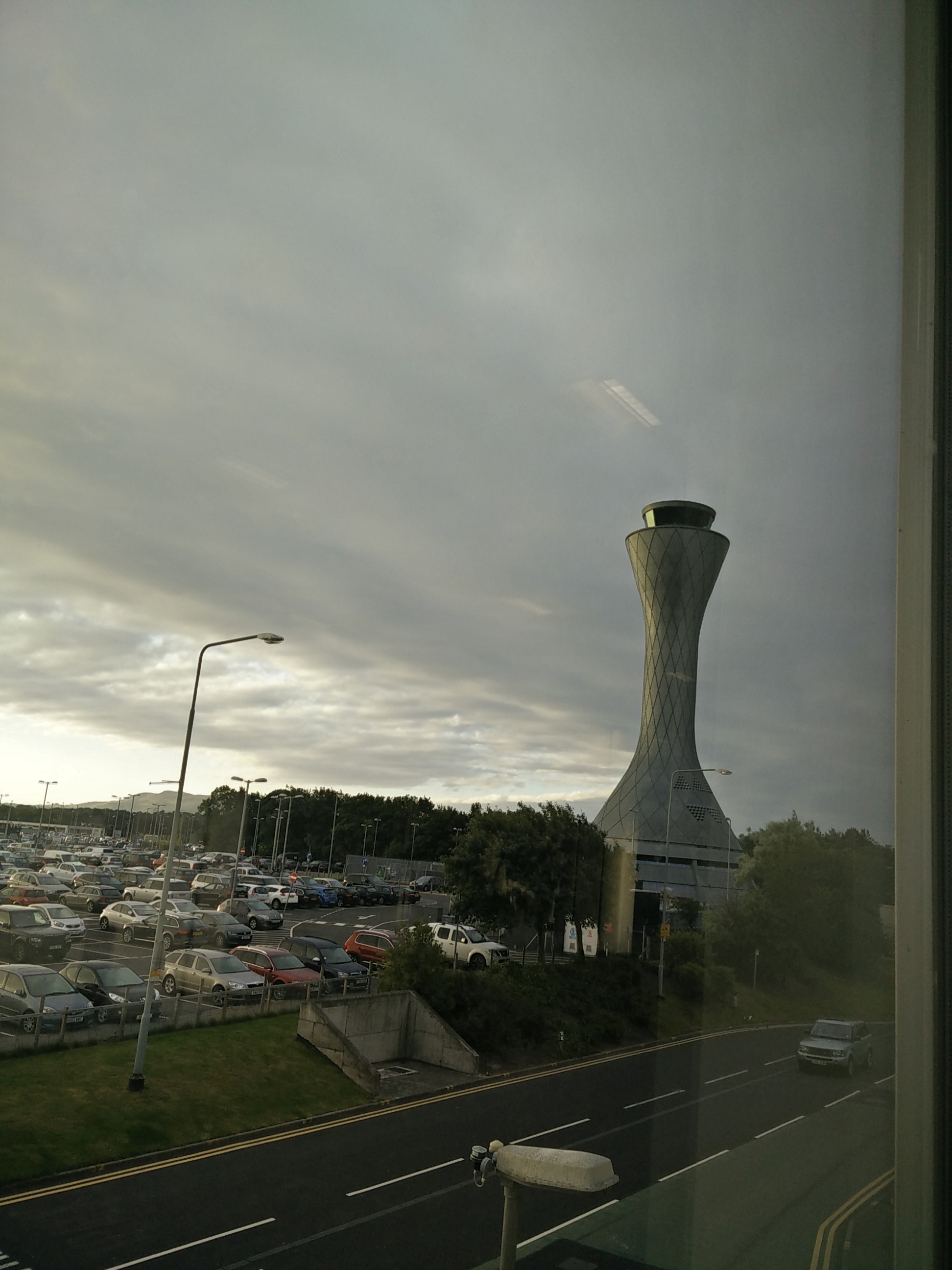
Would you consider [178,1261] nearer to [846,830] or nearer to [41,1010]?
[41,1010]

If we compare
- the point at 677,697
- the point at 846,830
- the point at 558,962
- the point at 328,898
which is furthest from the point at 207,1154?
the point at 328,898

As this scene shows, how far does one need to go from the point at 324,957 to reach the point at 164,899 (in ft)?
23.2

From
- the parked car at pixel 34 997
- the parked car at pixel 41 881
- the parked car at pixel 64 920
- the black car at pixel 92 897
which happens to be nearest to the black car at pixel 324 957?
the black car at pixel 92 897

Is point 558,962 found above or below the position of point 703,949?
below

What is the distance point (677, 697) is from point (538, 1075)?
15.4ft

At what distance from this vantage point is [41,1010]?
5555 mm

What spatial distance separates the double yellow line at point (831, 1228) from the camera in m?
1.79

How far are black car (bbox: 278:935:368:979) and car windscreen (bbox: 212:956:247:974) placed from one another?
1885mm

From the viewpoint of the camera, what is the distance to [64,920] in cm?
592

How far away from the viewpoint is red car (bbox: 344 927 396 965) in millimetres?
15859

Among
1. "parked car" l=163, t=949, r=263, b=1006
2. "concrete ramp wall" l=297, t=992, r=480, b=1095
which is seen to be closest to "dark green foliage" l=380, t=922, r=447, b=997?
"concrete ramp wall" l=297, t=992, r=480, b=1095

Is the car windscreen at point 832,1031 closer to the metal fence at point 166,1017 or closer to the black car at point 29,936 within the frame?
the black car at point 29,936

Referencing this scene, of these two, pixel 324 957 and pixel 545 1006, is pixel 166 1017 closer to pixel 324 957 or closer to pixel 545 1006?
pixel 545 1006

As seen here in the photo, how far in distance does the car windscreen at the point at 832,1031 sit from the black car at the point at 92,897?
5.42 meters
